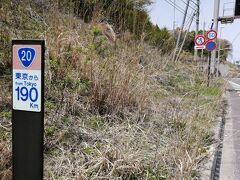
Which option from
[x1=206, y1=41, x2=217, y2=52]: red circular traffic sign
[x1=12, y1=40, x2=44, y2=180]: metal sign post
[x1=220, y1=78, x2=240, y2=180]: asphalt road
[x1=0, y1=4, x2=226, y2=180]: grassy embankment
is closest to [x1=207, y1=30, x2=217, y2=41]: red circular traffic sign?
[x1=206, y1=41, x2=217, y2=52]: red circular traffic sign

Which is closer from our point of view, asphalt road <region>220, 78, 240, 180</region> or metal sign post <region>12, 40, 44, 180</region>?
metal sign post <region>12, 40, 44, 180</region>

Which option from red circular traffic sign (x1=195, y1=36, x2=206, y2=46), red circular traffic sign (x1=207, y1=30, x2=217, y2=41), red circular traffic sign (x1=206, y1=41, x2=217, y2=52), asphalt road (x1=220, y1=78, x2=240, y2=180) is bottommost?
asphalt road (x1=220, y1=78, x2=240, y2=180)

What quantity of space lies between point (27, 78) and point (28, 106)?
152 mm

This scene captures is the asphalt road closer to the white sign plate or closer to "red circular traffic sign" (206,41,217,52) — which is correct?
the white sign plate

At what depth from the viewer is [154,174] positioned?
8.54 ft

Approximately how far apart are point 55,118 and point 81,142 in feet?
1.38

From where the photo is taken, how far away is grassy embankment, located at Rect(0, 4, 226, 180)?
2.56m

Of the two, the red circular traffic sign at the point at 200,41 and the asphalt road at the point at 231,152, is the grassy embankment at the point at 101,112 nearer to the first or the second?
the asphalt road at the point at 231,152

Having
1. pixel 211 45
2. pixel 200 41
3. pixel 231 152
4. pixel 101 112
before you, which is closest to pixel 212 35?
pixel 211 45

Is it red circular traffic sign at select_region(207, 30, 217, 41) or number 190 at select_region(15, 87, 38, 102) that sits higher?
red circular traffic sign at select_region(207, 30, 217, 41)

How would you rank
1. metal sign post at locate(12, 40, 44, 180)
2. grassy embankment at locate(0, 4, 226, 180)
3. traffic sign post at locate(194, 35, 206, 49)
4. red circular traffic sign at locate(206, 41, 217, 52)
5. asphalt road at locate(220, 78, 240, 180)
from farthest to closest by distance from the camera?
traffic sign post at locate(194, 35, 206, 49)
red circular traffic sign at locate(206, 41, 217, 52)
asphalt road at locate(220, 78, 240, 180)
grassy embankment at locate(0, 4, 226, 180)
metal sign post at locate(12, 40, 44, 180)

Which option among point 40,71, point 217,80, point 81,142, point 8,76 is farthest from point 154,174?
point 217,80

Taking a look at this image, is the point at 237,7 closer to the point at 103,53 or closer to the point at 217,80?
the point at 217,80

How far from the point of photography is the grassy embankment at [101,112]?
2.56 m
